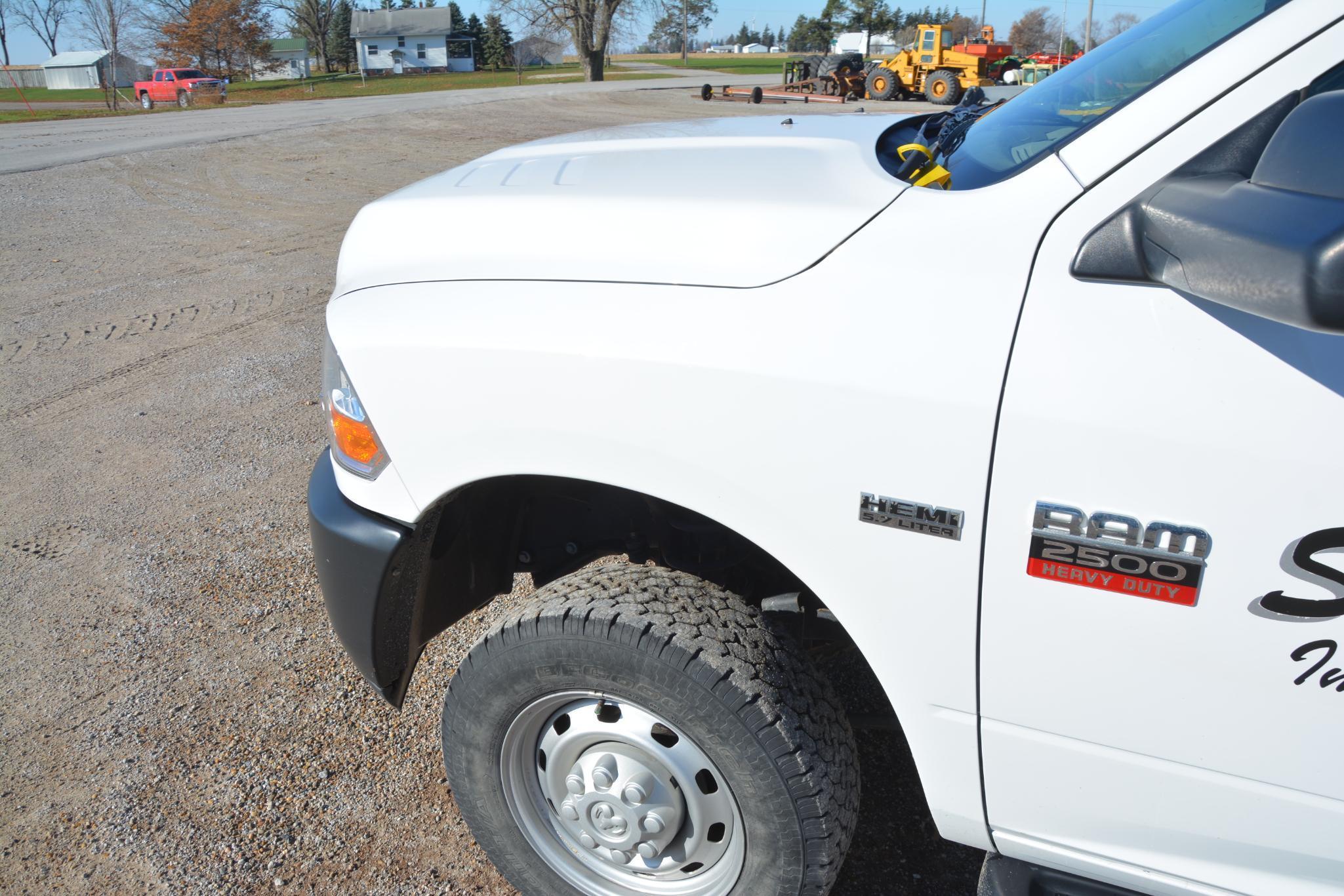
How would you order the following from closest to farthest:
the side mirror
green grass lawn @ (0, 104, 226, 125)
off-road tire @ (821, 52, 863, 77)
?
the side mirror
green grass lawn @ (0, 104, 226, 125)
off-road tire @ (821, 52, 863, 77)

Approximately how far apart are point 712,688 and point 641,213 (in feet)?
3.05

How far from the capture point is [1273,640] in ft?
4.16

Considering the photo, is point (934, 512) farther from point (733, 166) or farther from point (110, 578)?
point (110, 578)

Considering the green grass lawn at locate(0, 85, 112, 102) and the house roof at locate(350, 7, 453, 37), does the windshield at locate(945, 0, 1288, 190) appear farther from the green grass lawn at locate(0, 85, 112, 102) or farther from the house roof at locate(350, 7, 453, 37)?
the house roof at locate(350, 7, 453, 37)

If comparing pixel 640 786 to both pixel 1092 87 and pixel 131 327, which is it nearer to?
pixel 1092 87

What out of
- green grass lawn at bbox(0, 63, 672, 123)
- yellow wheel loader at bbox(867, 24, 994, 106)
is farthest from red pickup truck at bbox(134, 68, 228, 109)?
yellow wheel loader at bbox(867, 24, 994, 106)

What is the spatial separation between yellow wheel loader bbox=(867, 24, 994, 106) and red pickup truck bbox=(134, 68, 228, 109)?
86.5 feet

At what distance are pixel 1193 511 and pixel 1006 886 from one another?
0.80 meters

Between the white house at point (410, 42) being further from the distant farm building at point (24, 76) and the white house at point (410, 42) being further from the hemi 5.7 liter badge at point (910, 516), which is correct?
the hemi 5.7 liter badge at point (910, 516)

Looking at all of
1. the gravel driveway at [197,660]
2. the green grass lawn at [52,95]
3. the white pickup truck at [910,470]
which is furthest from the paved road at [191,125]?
the green grass lawn at [52,95]

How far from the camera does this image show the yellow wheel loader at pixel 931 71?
28.2 meters

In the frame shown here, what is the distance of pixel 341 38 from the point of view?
2911 inches

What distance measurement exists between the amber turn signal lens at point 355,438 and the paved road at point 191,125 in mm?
15714

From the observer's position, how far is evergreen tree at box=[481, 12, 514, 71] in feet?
240
